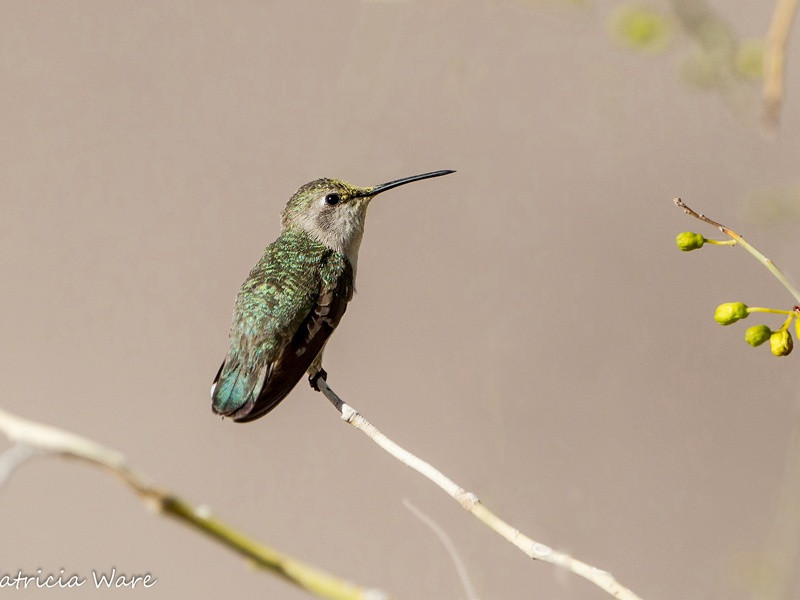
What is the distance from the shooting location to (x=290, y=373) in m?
2.24

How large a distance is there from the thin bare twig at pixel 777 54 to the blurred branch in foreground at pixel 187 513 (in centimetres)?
95

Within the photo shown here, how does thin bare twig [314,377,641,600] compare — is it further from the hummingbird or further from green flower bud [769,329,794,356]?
the hummingbird

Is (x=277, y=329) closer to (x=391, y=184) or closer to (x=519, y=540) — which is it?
(x=391, y=184)

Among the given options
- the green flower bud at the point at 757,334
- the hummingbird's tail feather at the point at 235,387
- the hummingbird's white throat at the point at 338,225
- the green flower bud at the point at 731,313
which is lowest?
the green flower bud at the point at 757,334

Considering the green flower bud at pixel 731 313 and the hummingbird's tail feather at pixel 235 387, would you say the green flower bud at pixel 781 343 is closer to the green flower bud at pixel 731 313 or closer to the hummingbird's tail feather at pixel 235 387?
the green flower bud at pixel 731 313

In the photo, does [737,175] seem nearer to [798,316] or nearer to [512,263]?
[512,263]

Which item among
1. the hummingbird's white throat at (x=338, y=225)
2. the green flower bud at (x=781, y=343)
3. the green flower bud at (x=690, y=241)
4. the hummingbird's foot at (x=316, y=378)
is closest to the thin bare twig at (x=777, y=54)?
the green flower bud at (x=690, y=241)

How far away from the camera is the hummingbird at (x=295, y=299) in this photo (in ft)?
7.37

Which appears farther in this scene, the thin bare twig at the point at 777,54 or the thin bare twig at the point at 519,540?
the thin bare twig at the point at 777,54

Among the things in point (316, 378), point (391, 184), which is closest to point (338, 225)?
point (391, 184)

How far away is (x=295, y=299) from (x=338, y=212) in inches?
14.1

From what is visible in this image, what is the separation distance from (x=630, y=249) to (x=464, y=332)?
34.8 inches

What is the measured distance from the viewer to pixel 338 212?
2.68 m

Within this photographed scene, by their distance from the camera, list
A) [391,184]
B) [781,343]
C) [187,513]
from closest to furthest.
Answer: [187,513] → [781,343] → [391,184]
